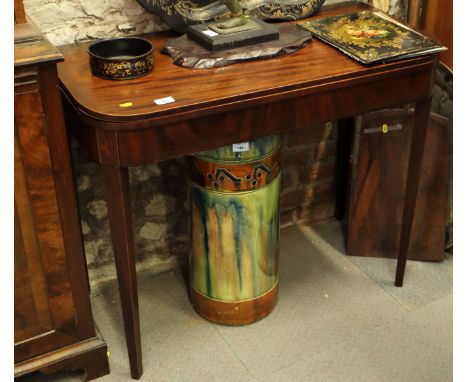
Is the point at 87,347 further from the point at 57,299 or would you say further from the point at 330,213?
the point at 330,213

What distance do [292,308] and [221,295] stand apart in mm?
324

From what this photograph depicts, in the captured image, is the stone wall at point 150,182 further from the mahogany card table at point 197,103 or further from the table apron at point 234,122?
the table apron at point 234,122

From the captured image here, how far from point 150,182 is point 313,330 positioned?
2.80 feet

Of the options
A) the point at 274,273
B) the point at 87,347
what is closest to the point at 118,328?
the point at 87,347

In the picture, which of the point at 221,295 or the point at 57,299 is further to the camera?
the point at 221,295

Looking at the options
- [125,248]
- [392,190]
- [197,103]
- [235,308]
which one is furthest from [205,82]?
[392,190]

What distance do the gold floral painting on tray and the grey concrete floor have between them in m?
1.03

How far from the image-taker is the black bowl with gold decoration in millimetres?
1889

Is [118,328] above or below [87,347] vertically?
below

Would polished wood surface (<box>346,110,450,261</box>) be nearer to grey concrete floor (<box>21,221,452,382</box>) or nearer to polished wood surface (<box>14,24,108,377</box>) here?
grey concrete floor (<box>21,221,452,382</box>)

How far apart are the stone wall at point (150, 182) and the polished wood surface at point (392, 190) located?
0.27 metres

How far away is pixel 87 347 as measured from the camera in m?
2.17

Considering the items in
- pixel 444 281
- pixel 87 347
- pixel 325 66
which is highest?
pixel 325 66

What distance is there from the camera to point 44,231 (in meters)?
1.91
